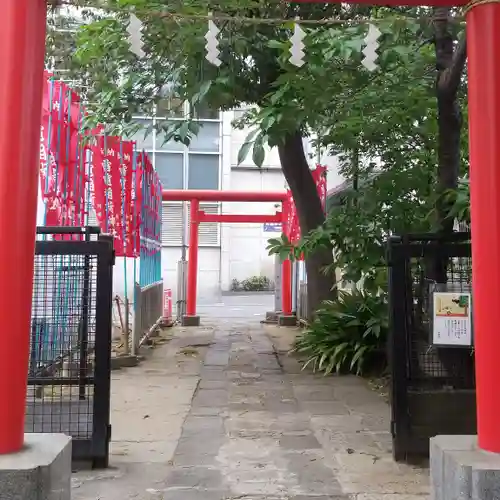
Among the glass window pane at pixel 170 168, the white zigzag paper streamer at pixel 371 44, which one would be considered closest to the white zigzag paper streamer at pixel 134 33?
the white zigzag paper streamer at pixel 371 44

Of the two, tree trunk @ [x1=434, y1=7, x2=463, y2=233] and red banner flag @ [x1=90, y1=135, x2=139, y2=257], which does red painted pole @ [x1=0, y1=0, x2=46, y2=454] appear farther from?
red banner flag @ [x1=90, y1=135, x2=139, y2=257]

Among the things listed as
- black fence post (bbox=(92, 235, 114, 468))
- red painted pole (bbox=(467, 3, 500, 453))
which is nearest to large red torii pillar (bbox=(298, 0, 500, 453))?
red painted pole (bbox=(467, 3, 500, 453))

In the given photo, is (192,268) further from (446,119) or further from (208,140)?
(208,140)

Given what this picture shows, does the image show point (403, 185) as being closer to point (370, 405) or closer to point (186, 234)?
point (370, 405)

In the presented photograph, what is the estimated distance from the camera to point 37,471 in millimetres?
2764

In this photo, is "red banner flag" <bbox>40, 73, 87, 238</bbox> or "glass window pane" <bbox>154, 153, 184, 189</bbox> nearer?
"red banner flag" <bbox>40, 73, 87, 238</bbox>

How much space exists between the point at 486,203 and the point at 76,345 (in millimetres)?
3045

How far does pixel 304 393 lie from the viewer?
681 centimetres

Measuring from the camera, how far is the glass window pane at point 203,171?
938 inches

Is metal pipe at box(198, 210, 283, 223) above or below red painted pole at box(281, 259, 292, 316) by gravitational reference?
above

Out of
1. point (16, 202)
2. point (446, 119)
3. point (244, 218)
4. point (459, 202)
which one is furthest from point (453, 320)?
point (244, 218)

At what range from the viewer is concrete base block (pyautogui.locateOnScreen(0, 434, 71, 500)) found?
2.72 metres

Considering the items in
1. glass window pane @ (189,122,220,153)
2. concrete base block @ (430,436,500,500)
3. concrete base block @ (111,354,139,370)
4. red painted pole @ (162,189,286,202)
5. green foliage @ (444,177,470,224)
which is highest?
glass window pane @ (189,122,220,153)

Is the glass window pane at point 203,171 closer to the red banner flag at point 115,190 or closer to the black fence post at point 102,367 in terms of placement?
the red banner flag at point 115,190
